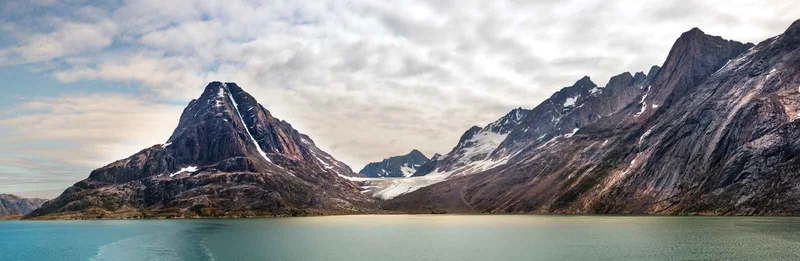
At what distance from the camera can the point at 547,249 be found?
347 ft

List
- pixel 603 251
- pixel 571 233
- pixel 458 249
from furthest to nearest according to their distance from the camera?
pixel 571 233
pixel 458 249
pixel 603 251

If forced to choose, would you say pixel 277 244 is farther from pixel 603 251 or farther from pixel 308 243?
pixel 603 251

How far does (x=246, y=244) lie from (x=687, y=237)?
336ft

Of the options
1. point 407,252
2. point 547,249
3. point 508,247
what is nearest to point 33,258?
point 407,252

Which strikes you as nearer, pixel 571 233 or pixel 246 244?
pixel 246 244

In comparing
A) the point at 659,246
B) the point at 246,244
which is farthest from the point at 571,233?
the point at 246,244

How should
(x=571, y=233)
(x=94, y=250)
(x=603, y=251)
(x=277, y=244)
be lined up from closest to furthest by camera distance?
(x=603, y=251) → (x=94, y=250) → (x=277, y=244) → (x=571, y=233)

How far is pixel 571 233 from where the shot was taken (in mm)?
145000

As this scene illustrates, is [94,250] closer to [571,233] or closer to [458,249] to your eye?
[458,249]

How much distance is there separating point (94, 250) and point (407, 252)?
71615 millimetres

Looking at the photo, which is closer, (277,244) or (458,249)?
(458,249)

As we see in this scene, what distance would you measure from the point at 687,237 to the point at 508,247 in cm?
4445

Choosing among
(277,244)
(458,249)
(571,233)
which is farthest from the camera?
(571,233)

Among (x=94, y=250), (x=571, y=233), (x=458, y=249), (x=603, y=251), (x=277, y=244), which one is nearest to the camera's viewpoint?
(x=603, y=251)
